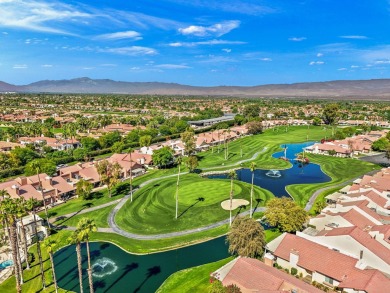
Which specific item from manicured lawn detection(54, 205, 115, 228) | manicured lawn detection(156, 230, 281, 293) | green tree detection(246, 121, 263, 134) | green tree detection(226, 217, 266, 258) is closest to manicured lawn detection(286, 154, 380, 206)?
green tree detection(226, 217, 266, 258)

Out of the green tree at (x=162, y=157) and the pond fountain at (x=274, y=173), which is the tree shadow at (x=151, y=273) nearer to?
the green tree at (x=162, y=157)

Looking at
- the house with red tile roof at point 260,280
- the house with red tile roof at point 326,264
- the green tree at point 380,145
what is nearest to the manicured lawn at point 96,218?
the house with red tile roof at point 260,280

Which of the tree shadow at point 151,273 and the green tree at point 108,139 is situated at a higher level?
the green tree at point 108,139

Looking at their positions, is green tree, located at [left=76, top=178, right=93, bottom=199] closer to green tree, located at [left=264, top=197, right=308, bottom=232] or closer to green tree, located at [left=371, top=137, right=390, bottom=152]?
green tree, located at [left=264, top=197, right=308, bottom=232]

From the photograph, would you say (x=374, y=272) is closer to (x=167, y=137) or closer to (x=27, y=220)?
(x=27, y=220)

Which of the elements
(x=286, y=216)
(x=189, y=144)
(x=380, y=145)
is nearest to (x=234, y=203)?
(x=286, y=216)
